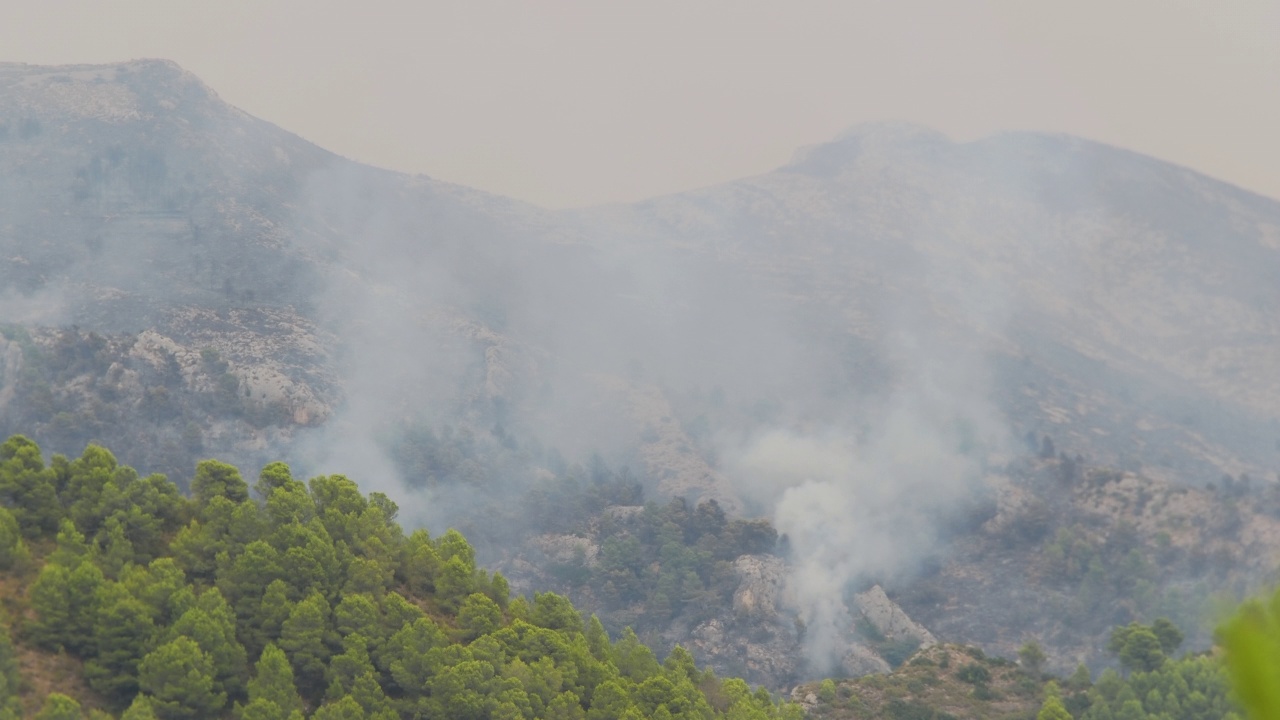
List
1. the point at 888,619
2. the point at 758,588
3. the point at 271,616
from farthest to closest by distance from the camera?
the point at 758,588 < the point at 888,619 < the point at 271,616

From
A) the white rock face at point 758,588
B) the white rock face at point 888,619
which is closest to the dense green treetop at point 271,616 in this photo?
the white rock face at point 758,588

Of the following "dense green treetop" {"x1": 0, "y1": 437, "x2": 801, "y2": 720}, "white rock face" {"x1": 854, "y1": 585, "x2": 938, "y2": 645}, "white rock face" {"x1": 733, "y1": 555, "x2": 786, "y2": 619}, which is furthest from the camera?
"white rock face" {"x1": 733, "y1": 555, "x2": 786, "y2": 619}

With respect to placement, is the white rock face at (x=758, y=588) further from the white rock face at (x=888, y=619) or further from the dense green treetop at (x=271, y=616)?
the dense green treetop at (x=271, y=616)

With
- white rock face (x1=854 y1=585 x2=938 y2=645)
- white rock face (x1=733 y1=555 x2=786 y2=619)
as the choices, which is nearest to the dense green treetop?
white rock face (x1=733 y1=555 x2=786 y2=619)

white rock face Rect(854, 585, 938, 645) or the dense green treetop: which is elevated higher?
the dense green treetop

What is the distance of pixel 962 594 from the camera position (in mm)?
174375

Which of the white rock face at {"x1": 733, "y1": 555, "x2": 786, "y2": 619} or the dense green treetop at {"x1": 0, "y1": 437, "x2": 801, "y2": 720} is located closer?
the dense green treetop at {"x1": 0, "y1": 437, "x2": 801, "y2": 720}

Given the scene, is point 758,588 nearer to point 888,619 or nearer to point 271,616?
point 888,619

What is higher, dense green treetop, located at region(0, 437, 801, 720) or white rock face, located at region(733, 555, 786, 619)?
dense green treetop, located at region(0, 437, 801, 720)

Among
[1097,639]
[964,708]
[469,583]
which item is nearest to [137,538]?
[469,583]

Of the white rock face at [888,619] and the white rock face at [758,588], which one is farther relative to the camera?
the white rock face at [758,588]

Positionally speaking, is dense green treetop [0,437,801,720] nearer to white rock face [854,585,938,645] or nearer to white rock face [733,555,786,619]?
white rock face [733,555,786,619]

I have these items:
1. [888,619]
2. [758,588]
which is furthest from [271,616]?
[888,619]

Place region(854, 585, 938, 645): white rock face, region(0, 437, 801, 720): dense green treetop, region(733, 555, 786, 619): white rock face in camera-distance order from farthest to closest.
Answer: region(733, 555, 786, 619): white rock face
region(854, 585, 938, 645): white rock face
region(0, 437, 801, 720): dense green treetop
